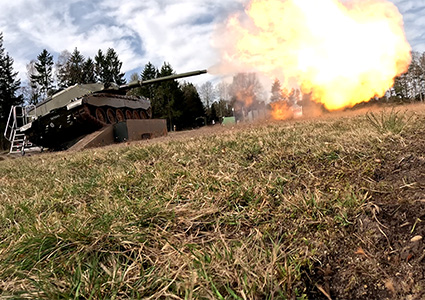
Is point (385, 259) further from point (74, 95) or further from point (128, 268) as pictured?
point (74, 95)

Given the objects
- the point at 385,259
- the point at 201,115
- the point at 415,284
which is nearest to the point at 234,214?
the point at 385,259

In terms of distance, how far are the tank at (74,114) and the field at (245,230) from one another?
10753mm

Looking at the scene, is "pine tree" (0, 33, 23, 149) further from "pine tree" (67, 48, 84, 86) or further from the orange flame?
the orange flame

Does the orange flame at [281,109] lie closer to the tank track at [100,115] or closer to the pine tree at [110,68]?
the tank track at [100,115]

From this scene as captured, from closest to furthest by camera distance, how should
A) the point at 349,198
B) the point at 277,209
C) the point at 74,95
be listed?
the point at 349,198 → the point at 277,209 → the point at 74,95

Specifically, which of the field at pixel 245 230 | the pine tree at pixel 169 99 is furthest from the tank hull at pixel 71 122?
the pine tree at pixel 169 99

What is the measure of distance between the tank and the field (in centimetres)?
1075

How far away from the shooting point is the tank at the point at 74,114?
13180mm

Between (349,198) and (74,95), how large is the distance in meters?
15.4

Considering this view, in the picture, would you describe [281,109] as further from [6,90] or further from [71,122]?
[6,90]

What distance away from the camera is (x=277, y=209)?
76.2 inches

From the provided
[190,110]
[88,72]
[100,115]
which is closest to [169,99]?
[190,110]

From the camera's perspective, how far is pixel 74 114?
13.0 metres

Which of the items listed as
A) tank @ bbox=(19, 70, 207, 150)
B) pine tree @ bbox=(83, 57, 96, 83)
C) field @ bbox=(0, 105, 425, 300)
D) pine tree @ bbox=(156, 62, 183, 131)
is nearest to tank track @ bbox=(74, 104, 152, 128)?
tank @ bbox=(19, 70, 207, 150)
